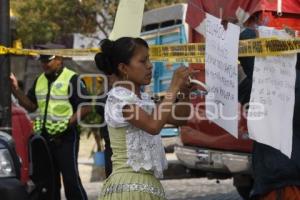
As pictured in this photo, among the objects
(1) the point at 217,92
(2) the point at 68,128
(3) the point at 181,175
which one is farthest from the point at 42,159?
(3) the point at 181,175

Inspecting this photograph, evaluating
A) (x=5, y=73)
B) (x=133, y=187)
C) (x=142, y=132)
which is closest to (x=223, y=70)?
(x=142, y=132)

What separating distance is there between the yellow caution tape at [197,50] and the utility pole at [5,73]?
32cm

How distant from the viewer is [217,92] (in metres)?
3.88

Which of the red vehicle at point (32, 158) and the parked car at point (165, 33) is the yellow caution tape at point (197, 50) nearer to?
the red vehicle at point (32, 158)

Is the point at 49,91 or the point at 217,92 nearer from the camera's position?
the point at 217,92

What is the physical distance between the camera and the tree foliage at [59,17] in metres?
18.2


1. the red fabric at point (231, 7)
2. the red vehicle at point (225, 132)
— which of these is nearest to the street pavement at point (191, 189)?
the red vehicle at point (225, 132)

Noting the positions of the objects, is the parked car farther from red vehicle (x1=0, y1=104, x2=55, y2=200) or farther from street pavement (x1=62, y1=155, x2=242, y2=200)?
red vehicle (x1=0, y1=104, x2=55, y2=200)

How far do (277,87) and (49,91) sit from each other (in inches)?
150

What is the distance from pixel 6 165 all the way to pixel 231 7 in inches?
89.5

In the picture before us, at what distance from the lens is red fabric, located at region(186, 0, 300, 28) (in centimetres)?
591

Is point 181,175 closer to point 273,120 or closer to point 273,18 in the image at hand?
point 273,18

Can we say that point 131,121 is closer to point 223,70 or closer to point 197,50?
point 223,70

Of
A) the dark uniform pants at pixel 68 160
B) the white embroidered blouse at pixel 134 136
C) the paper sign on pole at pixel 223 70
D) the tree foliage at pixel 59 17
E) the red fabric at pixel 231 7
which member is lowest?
the dark uniform pants at pixel 68 160
